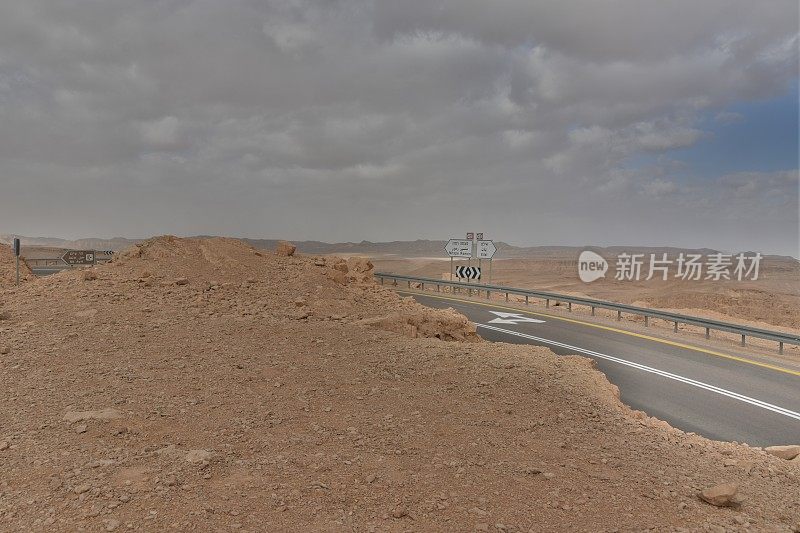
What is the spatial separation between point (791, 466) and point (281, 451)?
5873mm

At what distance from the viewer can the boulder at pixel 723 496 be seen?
4363 mm

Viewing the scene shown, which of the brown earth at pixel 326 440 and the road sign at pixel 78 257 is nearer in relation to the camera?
the brown earth at pixel 326 440

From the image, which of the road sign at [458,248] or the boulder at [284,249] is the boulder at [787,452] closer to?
the boulder at [284,249]

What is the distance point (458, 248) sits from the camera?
32.8 metres

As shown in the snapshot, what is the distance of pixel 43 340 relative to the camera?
29.2 feet

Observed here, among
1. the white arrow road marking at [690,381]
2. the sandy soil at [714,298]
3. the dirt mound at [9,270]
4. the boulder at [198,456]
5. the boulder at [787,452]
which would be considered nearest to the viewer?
the boulder at [198,456]

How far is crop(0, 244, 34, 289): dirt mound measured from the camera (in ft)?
68.3

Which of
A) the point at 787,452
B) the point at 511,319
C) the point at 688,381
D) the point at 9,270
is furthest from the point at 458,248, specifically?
the point at 787,452

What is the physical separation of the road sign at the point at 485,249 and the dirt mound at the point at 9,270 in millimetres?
24072

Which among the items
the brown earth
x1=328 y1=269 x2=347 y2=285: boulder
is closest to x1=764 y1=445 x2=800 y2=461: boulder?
the brown earth

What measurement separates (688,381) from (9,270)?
28916 mm

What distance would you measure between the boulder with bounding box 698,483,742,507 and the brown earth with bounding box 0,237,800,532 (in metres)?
0.03

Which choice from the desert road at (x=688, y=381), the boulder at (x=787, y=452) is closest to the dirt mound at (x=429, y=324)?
the desert road at (x=688, y=381)

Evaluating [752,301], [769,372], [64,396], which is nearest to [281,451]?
[64,396]
